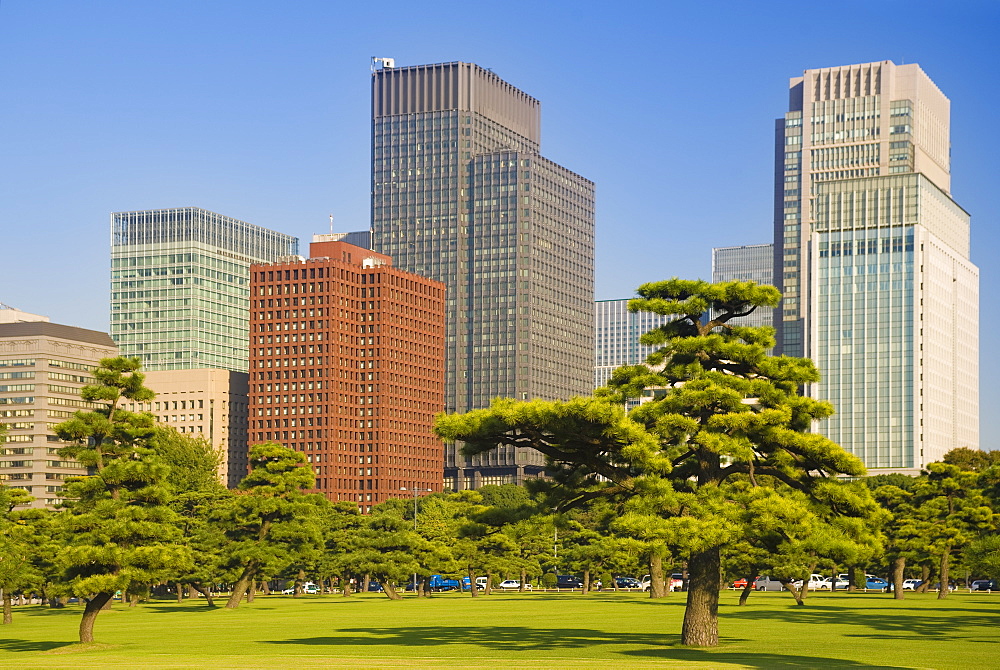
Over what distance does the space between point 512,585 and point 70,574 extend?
117717 millimetres

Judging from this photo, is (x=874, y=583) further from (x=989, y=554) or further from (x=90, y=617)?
(x=90, y=617)

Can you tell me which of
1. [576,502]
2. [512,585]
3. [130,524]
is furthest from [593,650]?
[512,585]

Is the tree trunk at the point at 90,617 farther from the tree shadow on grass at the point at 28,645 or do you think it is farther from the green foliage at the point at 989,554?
the green foliage at the point at 989,554

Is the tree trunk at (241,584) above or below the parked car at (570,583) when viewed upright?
above

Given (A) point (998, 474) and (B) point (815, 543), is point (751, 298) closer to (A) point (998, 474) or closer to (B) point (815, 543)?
(B) point (815, 543)

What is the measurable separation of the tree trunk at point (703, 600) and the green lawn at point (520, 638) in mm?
898

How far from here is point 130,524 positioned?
2277 inches

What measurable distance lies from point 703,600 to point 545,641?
7.40 m

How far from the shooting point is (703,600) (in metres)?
49.4

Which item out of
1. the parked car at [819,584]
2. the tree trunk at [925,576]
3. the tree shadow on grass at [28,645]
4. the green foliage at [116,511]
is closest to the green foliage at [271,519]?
the tree shadow on grass at [28,645]

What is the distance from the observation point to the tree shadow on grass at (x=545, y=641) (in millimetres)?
43562

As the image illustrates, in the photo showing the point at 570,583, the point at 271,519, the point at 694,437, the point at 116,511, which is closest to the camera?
the point at 694,437

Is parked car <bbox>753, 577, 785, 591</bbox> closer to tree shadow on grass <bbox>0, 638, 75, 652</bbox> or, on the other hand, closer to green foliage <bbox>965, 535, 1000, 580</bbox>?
green foliage <bbox>965, 535, 1000, 580</bbox>

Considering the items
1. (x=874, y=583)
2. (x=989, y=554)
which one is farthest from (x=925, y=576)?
(x=989, y=554)
